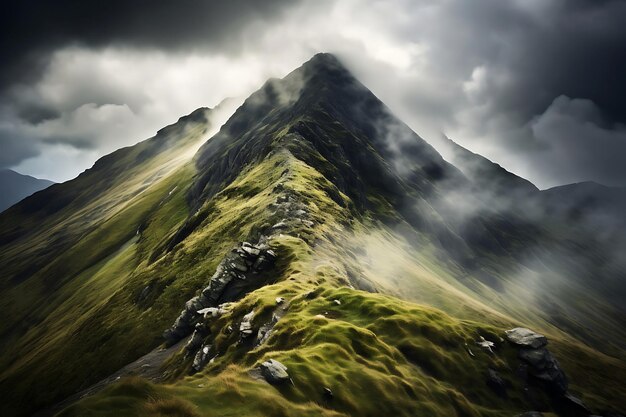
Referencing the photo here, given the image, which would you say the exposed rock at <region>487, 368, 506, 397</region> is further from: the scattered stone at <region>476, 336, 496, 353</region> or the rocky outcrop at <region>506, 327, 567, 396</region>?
the rocky outcrop at <region>506, 327, 567, 396</region>

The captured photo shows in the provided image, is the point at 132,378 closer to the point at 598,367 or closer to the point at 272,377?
the point at 272,377

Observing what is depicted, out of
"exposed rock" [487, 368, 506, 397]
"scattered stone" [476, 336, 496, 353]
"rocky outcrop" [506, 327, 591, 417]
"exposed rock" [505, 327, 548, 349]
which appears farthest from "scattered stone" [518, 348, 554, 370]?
"exposed rock" [487, 368, 506, 397]

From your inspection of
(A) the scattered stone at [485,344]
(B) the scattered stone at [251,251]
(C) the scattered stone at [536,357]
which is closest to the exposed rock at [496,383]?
(A) the scattered stone at [485,344]

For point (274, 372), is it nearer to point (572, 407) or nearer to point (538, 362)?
point (538, 362)

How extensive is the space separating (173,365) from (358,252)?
70013mm

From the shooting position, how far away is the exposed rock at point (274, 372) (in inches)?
1034

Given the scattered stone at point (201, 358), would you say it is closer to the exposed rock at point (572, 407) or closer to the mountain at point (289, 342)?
the mountain at point (289, 342)

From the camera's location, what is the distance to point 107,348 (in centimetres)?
8450

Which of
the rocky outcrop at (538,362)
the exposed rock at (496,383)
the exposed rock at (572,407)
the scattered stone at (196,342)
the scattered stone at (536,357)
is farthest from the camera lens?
the scattered stone at (196,342)

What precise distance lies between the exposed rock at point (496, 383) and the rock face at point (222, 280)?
41.9 meters

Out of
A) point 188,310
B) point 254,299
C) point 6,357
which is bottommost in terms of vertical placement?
point 6,357

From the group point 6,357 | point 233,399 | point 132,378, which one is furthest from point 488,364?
point 6,357

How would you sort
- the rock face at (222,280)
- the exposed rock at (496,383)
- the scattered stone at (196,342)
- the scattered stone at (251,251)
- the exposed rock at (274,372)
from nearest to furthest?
1. the exposed rock at (274,372)
2. the exposed rock at (496,383)
3. the scattered stone at (196,342)
4. the rock face at (222,280)
5. the scattered stone at (251,251)

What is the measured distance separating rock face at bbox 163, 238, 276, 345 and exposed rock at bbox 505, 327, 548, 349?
137ft
